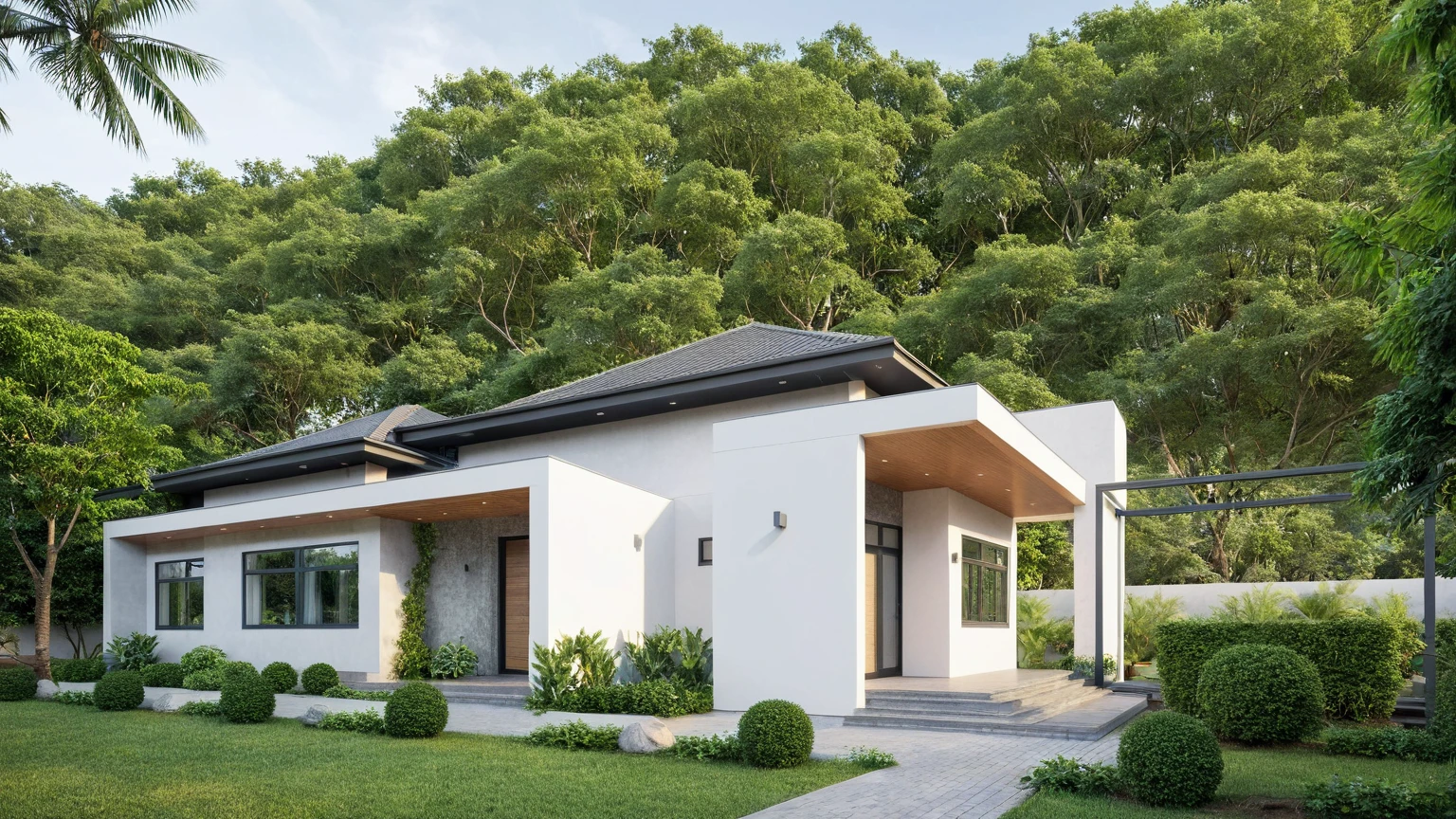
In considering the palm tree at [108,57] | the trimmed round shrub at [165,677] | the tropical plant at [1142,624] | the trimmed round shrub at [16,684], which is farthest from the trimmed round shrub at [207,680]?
the tropical plant at [1142,624]

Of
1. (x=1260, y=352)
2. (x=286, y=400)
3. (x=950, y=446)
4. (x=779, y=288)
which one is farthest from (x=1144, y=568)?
(x=286, y=400)

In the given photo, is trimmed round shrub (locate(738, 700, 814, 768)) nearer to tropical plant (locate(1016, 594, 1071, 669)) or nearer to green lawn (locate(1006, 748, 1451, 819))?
green lawn (locate(1006, 748, 1451, 819))

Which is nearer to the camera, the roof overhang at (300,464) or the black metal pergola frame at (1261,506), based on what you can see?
the black metal pergola frame at (1261,506)

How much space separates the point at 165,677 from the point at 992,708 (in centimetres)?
1382

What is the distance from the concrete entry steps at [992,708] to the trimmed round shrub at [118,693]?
1026 centimetres

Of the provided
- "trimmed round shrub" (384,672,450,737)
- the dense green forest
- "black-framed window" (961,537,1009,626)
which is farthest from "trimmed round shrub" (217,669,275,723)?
the dense green forest

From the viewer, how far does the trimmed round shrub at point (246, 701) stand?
39.1 ft

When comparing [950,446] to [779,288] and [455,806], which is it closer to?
[455,806]

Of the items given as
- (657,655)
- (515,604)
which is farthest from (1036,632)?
(515,604)

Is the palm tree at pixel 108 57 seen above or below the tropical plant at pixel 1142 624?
above

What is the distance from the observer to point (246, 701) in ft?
39.0

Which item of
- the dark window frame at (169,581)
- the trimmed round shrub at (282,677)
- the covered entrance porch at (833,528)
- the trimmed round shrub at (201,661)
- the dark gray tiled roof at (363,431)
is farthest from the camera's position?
the dark window frame at (169,581)

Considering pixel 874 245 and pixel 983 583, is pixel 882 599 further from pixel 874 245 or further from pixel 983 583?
pixel 874 245

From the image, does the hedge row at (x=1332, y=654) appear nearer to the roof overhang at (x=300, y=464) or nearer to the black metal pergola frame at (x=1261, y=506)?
the black metal pergola frame at (x=1261, y=506)
